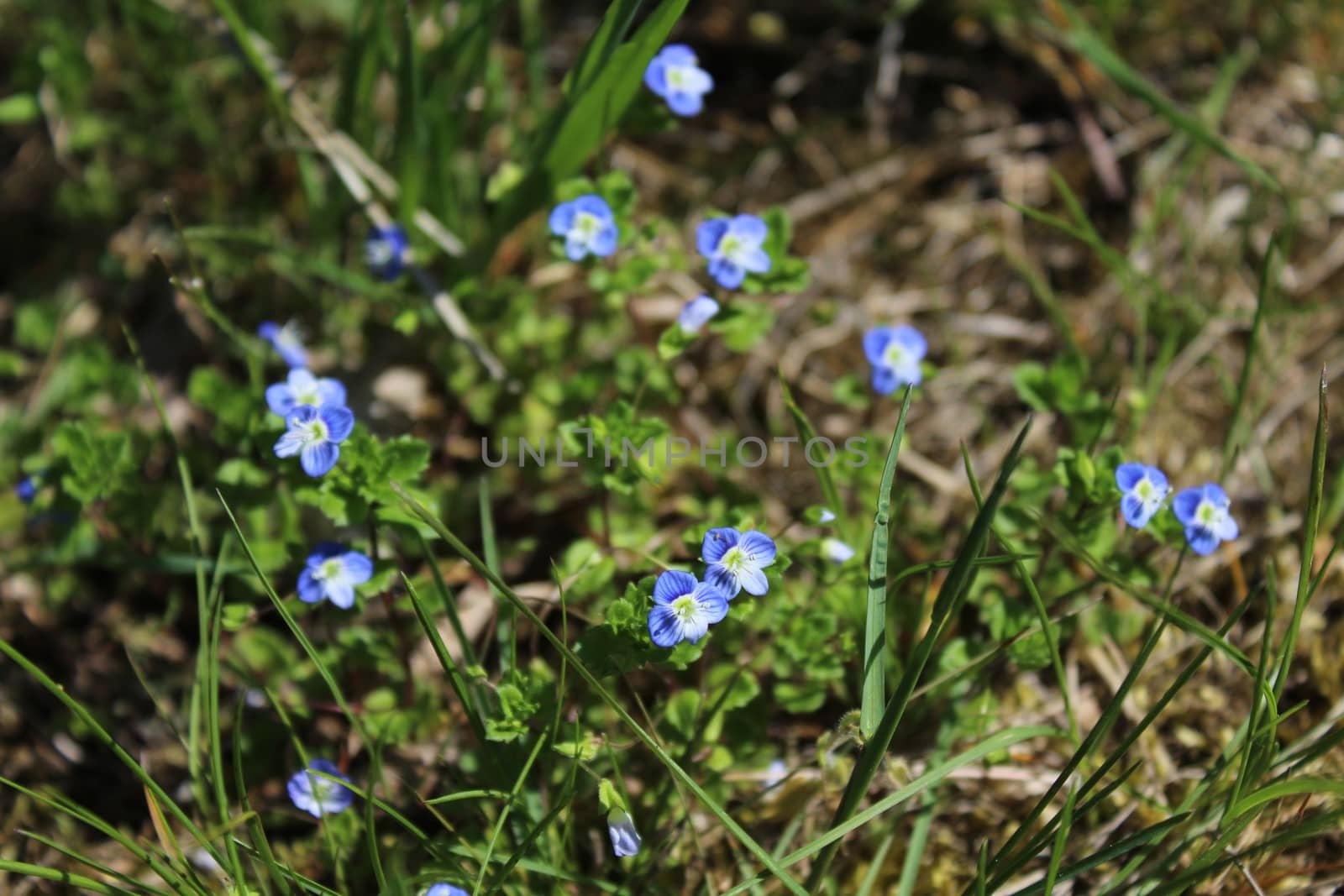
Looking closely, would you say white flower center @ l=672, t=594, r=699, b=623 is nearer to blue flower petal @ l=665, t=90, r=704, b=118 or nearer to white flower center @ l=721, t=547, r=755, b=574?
white flower center @ l=721, t=547, r=755, b=574

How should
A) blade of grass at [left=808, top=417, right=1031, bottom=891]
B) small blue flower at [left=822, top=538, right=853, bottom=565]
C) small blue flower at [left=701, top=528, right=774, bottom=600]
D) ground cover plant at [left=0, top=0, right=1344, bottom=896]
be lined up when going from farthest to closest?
small blue flower at [left=822, top=538, right=853, bottom=565] < ground cover plant at [left=0, top=0, right=1344, bottom=896] < small blue flower at [left=701, top=528, right=774, bottom=600] < blade of grass at [left=808, top=417, right=1031, bottom=891]

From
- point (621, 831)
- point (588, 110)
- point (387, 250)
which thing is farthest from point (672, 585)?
point (387, 250)

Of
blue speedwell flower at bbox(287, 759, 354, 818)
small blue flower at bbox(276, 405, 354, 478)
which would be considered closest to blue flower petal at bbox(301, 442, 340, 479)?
small blue flower at bbox(276, 405, 354, 478)

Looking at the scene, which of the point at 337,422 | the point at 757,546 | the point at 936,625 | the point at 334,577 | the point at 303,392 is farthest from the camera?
the point at 303,392

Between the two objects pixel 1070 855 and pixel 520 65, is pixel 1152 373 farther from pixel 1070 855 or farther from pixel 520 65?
pixel 520 65

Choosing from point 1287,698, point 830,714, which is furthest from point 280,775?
point 1287,698

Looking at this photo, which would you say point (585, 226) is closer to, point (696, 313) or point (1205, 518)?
point (696, 313)
